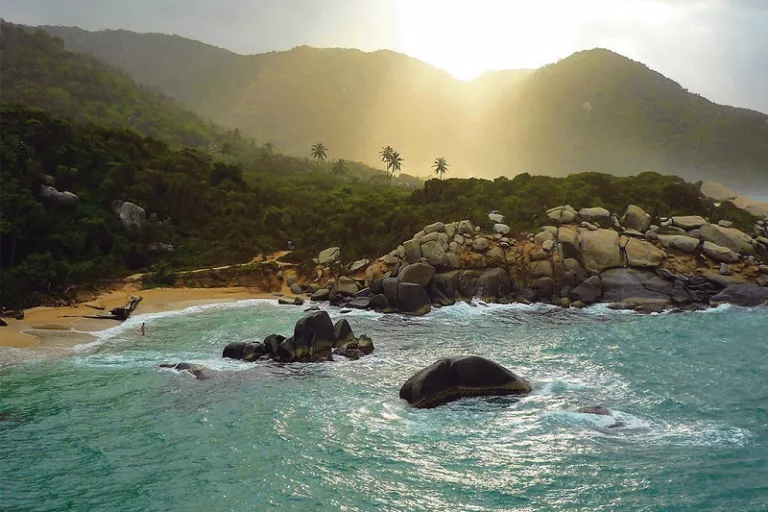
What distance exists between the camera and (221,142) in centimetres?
14012

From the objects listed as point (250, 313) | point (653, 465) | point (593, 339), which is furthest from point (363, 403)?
point (250, 313)

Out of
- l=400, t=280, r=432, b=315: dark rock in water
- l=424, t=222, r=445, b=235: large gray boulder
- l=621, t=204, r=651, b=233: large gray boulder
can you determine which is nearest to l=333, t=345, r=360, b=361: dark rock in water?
l=400, t=280, r=432, b=315: dark rock in water

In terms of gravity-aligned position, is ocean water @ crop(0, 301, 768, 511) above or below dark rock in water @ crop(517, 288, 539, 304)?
below

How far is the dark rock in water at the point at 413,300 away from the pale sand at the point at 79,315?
11.2 metres

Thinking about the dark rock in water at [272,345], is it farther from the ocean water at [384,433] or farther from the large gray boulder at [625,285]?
the large gray boulder at [625,285]

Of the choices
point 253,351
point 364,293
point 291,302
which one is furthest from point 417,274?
point 253,351

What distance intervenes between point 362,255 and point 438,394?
91.8 feet

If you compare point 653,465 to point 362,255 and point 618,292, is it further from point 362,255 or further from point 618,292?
point 362,255

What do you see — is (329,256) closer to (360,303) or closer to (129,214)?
(360,303)

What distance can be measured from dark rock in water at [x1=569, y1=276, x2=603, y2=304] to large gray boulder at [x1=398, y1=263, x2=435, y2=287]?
455 inches

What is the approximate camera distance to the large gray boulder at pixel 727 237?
44094mm

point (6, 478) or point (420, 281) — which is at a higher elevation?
point (420, 281)

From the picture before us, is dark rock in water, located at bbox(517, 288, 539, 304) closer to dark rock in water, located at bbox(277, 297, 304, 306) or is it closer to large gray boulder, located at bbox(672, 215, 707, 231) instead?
large gray boulder, located at bbox(672, 215, 707, 231)

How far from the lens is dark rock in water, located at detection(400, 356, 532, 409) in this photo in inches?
837
